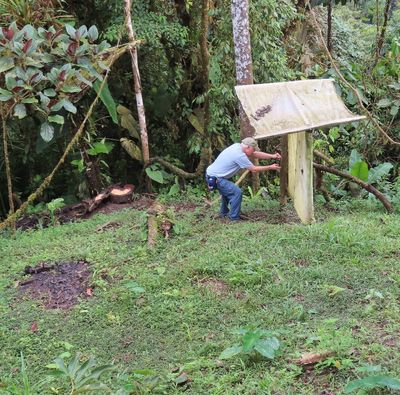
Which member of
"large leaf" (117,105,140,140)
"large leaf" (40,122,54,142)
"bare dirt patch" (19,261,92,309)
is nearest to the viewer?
"bare dirt patch" (19,261,92,309)

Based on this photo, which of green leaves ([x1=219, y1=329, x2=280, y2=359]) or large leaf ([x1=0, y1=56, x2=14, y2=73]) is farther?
large leaf ([x1=0, y1=56, x2=14, y2=73])

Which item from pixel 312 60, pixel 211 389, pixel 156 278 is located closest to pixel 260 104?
pixel 156 278

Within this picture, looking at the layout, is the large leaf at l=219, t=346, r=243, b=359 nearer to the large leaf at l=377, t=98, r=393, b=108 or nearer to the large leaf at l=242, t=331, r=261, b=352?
the large leaf at l=242, t=331, r=261, b=352

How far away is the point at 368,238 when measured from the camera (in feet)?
16.1

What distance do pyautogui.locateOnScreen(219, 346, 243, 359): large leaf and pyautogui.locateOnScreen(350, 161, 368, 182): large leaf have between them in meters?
3.91

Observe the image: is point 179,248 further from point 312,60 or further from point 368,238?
point 312,60

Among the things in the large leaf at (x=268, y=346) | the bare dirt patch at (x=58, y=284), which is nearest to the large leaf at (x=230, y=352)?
the large leaf at (x=268, y=346)

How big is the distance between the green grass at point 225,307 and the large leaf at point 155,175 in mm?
1853

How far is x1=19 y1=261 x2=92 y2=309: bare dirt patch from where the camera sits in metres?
4.52

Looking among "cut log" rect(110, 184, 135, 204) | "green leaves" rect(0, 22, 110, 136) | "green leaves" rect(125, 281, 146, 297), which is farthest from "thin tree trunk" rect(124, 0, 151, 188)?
"green leaves" rect(125, 281, 146, 297)

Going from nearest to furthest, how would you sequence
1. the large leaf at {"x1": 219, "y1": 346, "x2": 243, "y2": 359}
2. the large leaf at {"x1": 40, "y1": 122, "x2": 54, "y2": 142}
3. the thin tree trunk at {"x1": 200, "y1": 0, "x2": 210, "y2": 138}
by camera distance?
1. the large leaf at {"x1": 219, "y1": 346, "x2": 243, "y2": 359}
2. the large leaf at {"x1": 40, "y1": 122, "x2": 54, "y2": 142}
3. the thin tree trunk at {"x1": 200, "y1": 0, "x2": 210, "y2": 138}

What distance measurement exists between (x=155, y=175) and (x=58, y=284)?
3020mm

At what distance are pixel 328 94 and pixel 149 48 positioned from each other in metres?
3.21

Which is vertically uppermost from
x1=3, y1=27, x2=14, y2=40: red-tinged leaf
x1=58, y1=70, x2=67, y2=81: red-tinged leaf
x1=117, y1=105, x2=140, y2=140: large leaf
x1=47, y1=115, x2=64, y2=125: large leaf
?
x1=3, y1=27, x2=14, y2=40: red-tinged leaf
